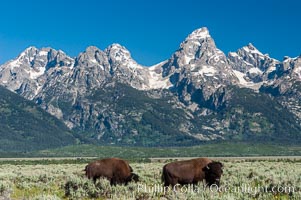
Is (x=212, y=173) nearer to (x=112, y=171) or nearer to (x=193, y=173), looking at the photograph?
(x=193, y=173)

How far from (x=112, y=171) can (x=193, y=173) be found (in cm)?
547

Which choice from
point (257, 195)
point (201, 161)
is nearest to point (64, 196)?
point (201, 161)

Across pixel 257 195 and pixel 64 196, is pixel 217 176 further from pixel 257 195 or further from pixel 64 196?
pixel 64 196

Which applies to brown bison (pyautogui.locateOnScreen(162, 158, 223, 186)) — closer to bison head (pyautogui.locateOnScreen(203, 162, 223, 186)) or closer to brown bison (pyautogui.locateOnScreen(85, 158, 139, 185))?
bison head (pyautogui.locateOnScreen(203, 162, 223, 186))

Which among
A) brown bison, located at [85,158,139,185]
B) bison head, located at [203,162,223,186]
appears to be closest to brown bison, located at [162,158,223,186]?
bison head, located at [203,162,223,186]

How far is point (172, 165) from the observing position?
87.9 feet

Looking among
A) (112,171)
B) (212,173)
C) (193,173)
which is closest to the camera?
(212,173)

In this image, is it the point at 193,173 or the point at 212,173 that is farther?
the point at 193,173

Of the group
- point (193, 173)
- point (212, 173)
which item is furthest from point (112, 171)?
point (212, 173)

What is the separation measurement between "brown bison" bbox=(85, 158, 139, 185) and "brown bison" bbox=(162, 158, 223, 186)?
10.5ft

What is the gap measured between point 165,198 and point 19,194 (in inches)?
396

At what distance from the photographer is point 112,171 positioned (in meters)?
28.7

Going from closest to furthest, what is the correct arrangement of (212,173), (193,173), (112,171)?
(212,173), (193,173), (112,171)

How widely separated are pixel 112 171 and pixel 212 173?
6500 mm
